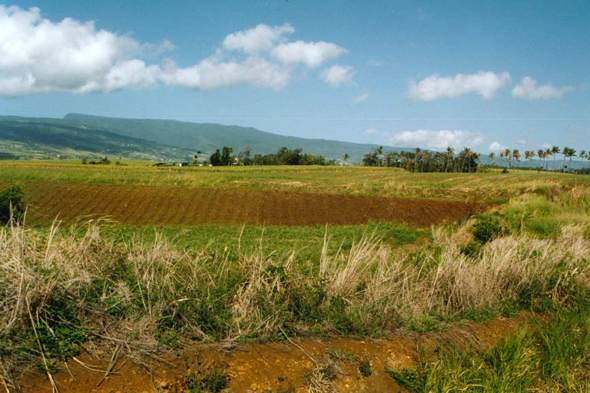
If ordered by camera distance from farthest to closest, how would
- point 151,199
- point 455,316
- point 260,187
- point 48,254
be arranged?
point 260,187
point 151,199
point 455,316
point 48,254

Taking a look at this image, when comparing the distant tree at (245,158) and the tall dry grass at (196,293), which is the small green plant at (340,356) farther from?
the distant tree at (245,158)

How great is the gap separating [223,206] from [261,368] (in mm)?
25179

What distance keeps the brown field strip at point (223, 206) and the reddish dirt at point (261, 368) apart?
19544mm

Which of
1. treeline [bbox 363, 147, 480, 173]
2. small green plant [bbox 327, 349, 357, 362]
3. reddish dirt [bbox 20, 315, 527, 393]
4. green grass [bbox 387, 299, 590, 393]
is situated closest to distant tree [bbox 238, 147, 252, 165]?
treeline [bbox 363, 147, 480, 173]

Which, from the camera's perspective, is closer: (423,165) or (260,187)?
(260,187)

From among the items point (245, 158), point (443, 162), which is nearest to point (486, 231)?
point (443, 162)

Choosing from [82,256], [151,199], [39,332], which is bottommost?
[151,199]

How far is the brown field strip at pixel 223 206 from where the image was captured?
25.6 metres

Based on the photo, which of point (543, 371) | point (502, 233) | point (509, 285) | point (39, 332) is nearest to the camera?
point (39, 332)

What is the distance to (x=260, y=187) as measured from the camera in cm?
3900

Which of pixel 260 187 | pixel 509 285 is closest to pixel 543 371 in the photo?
pixel 509 285

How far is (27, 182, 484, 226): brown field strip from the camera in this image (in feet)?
83.9

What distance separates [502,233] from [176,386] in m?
11.3

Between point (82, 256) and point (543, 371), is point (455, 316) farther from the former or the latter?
point (82, 256)
